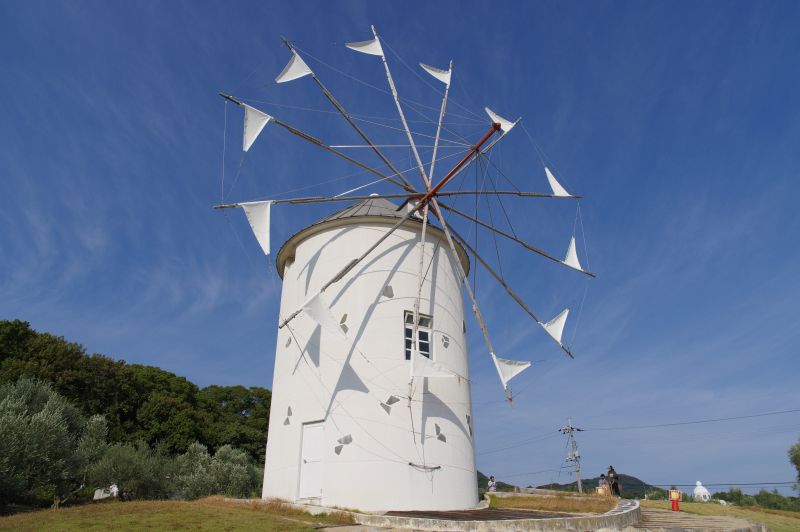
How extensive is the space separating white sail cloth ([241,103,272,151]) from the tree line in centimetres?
1737

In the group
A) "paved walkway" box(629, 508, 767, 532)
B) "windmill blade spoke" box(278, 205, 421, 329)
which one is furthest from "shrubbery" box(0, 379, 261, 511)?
"paved walkway" box(629, 508, 767, 532)

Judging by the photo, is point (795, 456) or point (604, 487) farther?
point (795, 456)

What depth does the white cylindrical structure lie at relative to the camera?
13750 millimetres

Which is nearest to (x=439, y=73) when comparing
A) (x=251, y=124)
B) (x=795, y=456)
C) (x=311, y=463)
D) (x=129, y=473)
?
(x=251, y=124)

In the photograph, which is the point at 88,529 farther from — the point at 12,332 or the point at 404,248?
the point at 12,332

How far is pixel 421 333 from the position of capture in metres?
15.9

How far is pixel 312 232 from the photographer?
16984 millimetres

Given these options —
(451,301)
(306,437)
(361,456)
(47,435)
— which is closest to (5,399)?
(47,435)

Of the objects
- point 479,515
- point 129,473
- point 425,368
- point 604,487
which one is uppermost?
point 425,368

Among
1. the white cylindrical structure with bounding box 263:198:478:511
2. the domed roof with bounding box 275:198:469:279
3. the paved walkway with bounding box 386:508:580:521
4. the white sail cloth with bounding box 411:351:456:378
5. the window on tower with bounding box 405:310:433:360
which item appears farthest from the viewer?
the domed roof with bounding box 275:198:469:279

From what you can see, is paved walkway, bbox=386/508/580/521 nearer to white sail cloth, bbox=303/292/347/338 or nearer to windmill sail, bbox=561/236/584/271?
white sail cloth, bbox=303/292/347/338

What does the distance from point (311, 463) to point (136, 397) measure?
917 inches

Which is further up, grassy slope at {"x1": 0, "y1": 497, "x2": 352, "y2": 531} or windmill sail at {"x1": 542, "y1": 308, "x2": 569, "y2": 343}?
windmill sail at {"x1": 542, "y1": 308, "x2": 569, "y2": 343}

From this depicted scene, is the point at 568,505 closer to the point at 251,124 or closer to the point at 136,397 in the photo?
the point at 251,124
